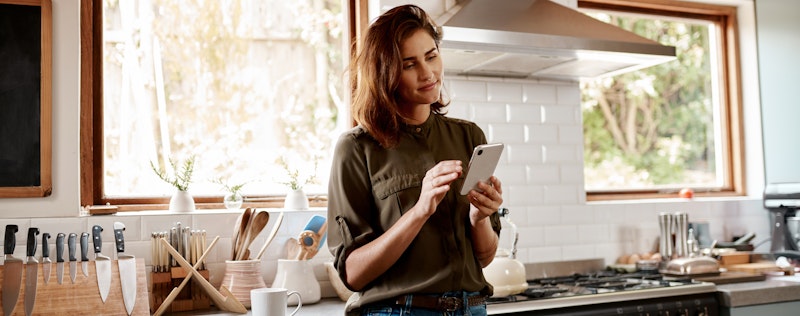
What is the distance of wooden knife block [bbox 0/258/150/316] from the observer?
231 centimetres

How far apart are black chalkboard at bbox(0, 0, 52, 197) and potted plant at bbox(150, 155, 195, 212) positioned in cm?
40

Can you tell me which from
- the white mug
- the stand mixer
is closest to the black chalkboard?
the white mug

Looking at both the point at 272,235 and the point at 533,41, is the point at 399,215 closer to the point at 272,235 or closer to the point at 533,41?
the point at 272,235

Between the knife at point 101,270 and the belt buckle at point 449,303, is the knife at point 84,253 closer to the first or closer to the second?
the knife at point 101,270

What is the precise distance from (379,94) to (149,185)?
1.60m

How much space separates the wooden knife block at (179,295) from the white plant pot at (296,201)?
1.54 feet

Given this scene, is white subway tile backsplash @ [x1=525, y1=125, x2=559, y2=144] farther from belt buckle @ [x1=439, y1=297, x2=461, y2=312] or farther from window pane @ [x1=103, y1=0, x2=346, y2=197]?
belt buckle @ [x1=439, y1=297, x2=461, y2=312]

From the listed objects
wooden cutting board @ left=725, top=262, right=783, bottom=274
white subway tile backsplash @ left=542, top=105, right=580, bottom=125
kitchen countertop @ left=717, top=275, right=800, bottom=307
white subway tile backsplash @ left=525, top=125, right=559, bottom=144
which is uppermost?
white subway tile backsplash @ left=542, top=105, right=580, bottom=125

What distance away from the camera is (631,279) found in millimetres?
3188

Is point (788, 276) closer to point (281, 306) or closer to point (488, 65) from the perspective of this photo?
point (488, 65)

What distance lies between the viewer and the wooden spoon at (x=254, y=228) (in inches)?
107

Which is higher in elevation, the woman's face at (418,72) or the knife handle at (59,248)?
the woman's face at (418,72)

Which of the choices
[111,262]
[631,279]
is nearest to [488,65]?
[631,279]

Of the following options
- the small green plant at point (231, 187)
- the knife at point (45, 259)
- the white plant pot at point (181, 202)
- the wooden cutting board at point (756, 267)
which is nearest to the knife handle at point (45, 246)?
the knife at point (45, 259)
